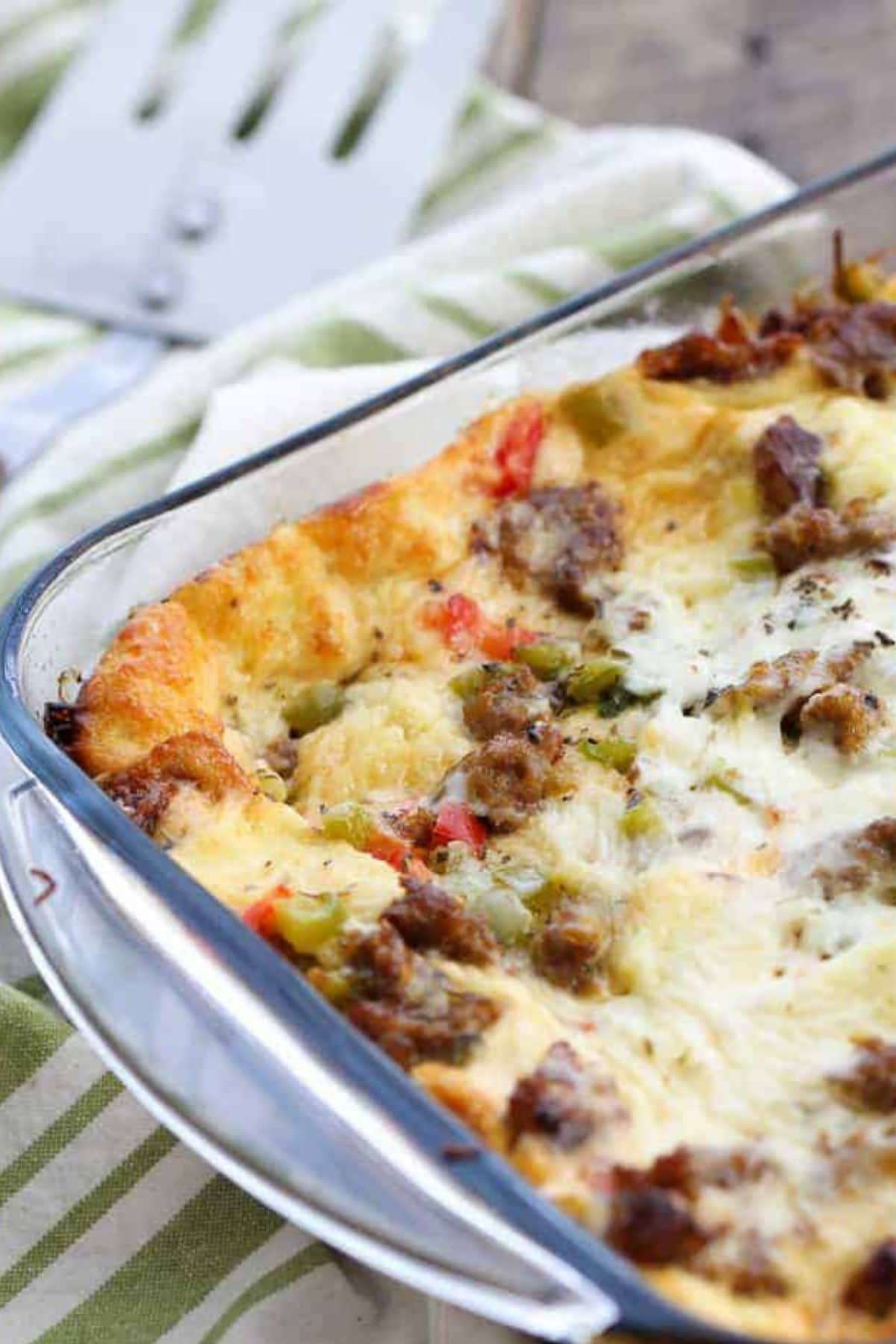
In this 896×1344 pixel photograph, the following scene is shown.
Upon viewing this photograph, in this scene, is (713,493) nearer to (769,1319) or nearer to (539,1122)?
(539,1122)

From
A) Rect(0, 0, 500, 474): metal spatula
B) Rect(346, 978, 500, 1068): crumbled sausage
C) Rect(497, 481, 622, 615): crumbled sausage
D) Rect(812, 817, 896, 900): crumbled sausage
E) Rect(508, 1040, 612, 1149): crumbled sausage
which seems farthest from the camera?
Rect(0, 0, 500, 474): metal spatula

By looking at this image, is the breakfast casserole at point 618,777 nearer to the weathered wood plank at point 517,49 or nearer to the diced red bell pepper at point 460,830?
the diced red bell pepper at point 460,830

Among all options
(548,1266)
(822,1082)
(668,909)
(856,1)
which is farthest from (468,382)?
(856,1)

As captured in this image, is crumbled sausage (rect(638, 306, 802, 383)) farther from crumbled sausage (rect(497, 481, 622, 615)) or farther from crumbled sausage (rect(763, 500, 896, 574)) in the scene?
crumbled sausage (rect(763, 500, 896, 574))

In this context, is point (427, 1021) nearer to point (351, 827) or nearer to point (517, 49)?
point (351, 827)

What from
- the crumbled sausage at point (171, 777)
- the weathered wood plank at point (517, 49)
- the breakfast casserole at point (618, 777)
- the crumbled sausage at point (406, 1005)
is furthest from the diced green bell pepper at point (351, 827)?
the weathered wood plank at point (517, 49)

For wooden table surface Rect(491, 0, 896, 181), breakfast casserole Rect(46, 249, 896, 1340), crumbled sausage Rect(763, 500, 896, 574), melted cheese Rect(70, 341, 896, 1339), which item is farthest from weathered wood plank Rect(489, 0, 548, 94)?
crumbled sausage Rect(763, 500, 896, 574)

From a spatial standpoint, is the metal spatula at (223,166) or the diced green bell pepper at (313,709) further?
the metal spatula at (223,166)

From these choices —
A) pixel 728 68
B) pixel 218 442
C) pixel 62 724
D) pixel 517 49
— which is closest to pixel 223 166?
pixel 218 442
